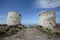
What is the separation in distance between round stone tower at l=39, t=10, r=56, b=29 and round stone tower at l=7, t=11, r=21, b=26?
725 mm

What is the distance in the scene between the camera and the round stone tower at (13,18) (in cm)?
343

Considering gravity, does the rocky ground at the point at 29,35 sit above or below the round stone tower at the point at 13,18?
below

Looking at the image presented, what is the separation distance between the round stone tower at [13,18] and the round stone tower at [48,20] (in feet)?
2.38

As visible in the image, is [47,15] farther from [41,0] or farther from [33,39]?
[33,39]

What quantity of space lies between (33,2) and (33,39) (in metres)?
1.16

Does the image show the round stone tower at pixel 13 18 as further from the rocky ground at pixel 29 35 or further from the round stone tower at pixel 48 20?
the round stone tower at pixel 48 20

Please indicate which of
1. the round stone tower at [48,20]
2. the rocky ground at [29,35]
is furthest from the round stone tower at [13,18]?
the round stone tower at [48,20]

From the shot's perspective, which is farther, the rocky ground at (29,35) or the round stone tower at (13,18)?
the round stone tower at (13,18)

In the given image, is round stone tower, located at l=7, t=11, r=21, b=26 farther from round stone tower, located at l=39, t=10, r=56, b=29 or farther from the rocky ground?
round stone tower, located at l=39, t=10, r=56, b=29

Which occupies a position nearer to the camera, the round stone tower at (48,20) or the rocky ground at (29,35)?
the rocky ground at (29,35)

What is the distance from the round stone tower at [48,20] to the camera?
10.9ft

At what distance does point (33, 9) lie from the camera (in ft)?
11.1

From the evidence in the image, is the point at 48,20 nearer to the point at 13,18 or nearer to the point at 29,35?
the point at 29,35

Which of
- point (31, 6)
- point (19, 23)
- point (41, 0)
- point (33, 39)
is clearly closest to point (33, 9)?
point (31, 6)
